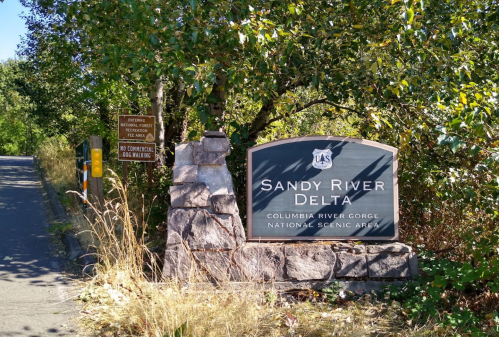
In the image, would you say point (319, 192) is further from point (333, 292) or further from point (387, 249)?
point (333, 292)

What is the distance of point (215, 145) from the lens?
5.94 meters

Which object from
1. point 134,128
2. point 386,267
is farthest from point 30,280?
point 386,267

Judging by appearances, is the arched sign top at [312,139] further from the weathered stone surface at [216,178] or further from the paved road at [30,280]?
the paved road at [30,280]

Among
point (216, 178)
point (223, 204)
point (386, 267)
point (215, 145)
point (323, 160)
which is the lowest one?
point (386, 267)

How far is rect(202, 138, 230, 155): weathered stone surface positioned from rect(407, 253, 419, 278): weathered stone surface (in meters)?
2.35

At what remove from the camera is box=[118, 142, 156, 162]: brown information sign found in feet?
28.2

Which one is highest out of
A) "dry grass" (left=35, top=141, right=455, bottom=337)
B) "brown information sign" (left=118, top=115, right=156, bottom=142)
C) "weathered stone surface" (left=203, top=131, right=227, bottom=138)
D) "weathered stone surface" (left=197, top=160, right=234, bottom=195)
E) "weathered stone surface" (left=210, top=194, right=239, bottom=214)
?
"brown information sign" (left=118, top=115, right=156, bottom=142)

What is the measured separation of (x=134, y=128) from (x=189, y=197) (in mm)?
3259

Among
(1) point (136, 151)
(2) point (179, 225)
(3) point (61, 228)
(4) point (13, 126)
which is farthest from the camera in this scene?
→ (4) point (13, 126)

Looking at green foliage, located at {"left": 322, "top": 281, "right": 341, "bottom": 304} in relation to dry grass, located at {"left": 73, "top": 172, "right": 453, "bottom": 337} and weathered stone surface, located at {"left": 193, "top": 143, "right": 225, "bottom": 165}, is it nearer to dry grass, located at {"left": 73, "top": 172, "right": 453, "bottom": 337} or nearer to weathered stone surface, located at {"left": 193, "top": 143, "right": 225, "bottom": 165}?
dry grass, located at {"left": 73, "top": 172, "right": 453, "bottom": 337}

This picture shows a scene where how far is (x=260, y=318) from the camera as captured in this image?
16.2 feet

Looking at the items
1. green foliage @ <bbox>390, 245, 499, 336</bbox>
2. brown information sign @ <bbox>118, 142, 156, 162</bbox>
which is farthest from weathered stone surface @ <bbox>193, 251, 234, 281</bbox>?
brown information sign @ <bbox>118, 142, 156, 162</bbox>

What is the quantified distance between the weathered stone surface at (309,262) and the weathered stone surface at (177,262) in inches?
42.2

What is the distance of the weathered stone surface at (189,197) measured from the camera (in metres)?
5.78
